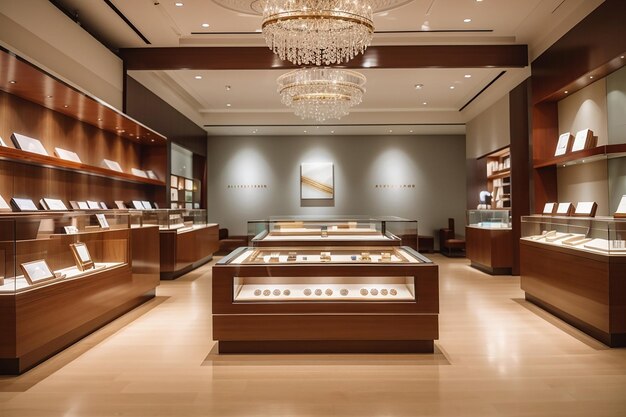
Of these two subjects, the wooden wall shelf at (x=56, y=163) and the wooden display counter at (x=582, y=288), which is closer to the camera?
the wooden display counter at (x=582, y=288)

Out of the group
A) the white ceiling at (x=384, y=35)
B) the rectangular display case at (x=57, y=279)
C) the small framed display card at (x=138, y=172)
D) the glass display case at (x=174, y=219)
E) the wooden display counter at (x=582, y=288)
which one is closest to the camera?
the rectangular display case at (x=57, y=279)

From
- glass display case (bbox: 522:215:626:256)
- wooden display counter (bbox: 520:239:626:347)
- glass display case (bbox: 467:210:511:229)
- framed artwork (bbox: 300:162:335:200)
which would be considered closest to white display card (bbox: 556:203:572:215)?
glass display case (bbox: 522:215:626:256)

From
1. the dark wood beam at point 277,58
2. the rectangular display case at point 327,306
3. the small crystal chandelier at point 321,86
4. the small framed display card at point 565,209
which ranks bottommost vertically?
the rectangular display case at point 327,306

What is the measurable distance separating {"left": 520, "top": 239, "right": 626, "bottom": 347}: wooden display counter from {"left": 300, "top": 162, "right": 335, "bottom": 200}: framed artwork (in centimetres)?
729

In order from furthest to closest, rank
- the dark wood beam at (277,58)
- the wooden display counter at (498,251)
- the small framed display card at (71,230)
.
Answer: the wooden display counter at (498,251), the dark wood beam at (277,58), the small framed display card at (71,230)

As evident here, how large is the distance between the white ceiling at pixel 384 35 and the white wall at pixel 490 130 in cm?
25

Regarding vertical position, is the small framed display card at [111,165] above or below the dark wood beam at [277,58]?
below

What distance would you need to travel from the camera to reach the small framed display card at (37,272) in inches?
129

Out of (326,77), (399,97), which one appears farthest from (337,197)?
(326,77)

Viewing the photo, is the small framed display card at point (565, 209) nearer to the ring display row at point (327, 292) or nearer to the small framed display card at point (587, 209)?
the small framed display card at point (587, 209)

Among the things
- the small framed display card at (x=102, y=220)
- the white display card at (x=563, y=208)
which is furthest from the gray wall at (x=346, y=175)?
the small framed display card at (x=102, y=220)

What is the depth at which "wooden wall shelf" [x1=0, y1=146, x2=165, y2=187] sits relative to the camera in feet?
13.6

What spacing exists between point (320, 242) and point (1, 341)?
2593 millimetres

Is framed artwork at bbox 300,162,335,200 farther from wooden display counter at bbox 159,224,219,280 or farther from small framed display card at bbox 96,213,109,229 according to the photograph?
small framed display card at bbox 96,213,109,229
